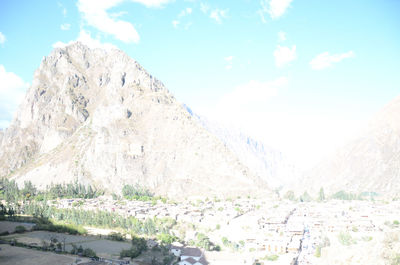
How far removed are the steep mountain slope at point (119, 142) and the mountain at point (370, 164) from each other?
182 feet

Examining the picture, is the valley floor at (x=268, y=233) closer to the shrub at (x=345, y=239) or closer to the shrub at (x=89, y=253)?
the shrub at (x=345, y=239)

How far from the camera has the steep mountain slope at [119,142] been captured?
132500 mm

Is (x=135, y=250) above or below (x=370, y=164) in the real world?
below

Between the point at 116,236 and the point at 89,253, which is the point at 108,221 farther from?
the point at 89,253

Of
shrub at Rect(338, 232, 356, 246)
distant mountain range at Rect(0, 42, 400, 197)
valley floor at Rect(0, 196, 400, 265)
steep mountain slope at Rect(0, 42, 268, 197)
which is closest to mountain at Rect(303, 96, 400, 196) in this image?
distant mountain range at Rect(0, 42, 400, 197)

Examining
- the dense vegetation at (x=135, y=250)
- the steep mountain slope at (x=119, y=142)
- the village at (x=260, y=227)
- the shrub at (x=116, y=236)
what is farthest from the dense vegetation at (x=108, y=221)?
the steep mountain slope at (x=119, y=142)

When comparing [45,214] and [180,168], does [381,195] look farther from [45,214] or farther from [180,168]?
[45,214]

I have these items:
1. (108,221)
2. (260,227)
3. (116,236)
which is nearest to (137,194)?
(108,221)

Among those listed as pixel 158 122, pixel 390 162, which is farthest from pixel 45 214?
pixel 390 162

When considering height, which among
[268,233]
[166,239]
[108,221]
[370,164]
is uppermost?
Result: [370,164]

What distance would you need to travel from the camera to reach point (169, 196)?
121 m

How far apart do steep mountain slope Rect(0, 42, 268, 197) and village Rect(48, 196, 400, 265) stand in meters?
25.0

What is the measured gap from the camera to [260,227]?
229 feet

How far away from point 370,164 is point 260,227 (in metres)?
125
